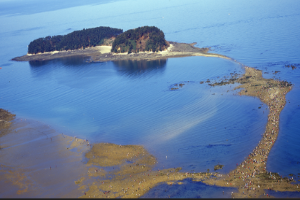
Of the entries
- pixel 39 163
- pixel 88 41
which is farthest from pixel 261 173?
pixel 88 41

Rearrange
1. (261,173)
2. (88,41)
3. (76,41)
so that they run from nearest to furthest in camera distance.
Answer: (261,173) → (76,41) → (88,41)

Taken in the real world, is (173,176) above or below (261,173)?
below

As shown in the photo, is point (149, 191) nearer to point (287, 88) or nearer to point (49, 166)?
point (49, 166)

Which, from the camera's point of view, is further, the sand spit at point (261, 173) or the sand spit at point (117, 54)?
the sand spit at point (117, 54)

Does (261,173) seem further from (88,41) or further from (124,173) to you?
(88,41)

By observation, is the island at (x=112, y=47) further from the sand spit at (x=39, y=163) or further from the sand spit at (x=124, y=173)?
the sand spit at (x=124, y=173)

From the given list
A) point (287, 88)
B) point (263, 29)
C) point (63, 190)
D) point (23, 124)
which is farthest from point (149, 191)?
point (263, 29)

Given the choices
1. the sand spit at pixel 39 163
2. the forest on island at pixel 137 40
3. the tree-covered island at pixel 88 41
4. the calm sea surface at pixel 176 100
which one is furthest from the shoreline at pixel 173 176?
the tree-covered island at pixel 88 41
